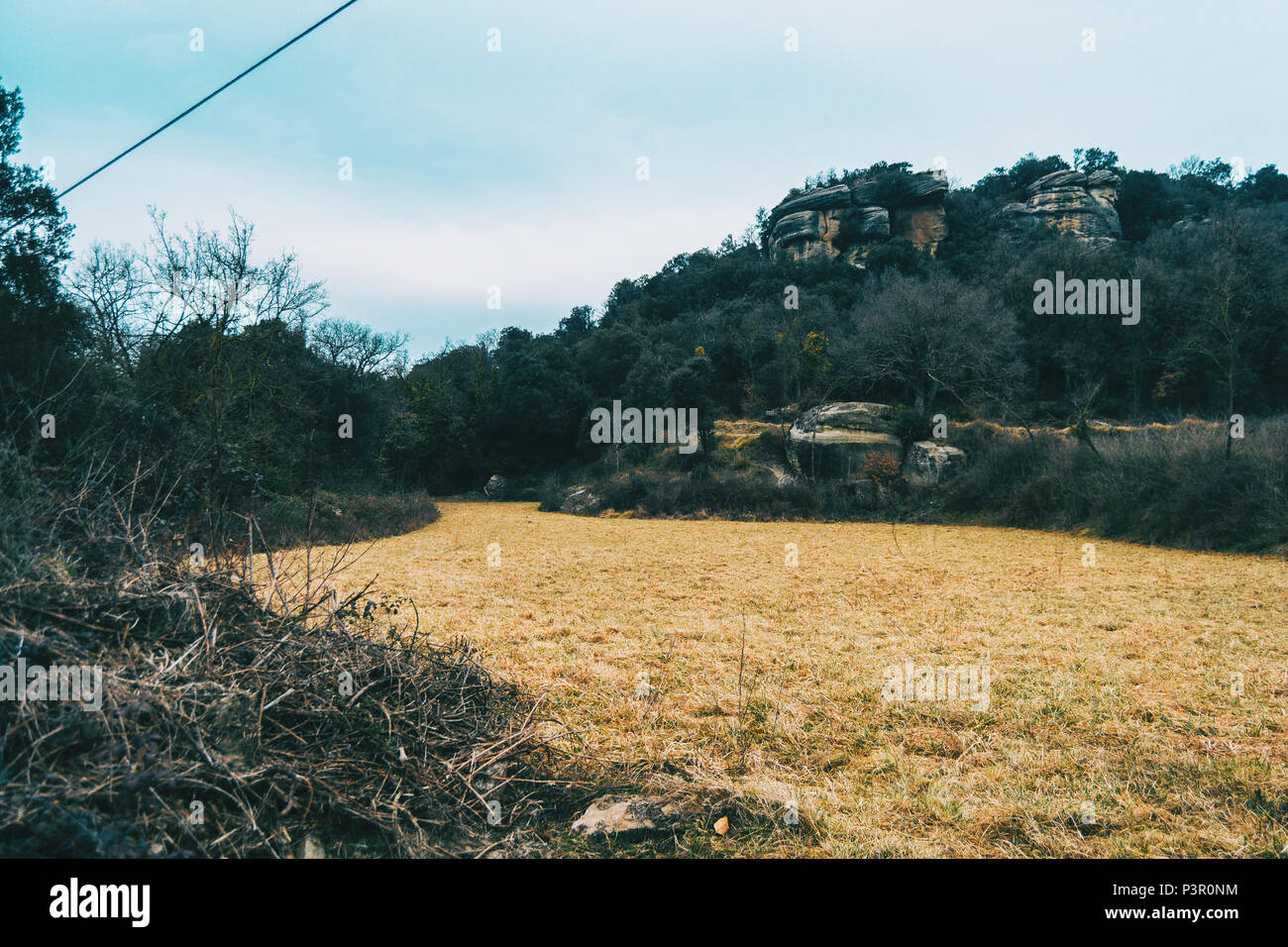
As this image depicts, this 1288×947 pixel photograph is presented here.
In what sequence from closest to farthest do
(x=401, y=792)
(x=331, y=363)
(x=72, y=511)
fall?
(x=401, y=792)
(x=72, y=511)
(x=331, y=363)

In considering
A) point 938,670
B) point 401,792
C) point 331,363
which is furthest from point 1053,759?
point 331,363

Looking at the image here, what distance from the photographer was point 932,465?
15.6 metres

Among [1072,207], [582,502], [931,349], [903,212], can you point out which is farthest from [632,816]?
[1072,207]

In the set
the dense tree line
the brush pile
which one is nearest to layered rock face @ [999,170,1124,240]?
the dense tree line

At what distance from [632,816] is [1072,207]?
46060 mm

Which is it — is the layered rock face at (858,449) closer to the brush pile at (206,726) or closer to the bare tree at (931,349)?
the bare tree at (931,349)

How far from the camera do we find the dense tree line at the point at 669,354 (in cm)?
1155

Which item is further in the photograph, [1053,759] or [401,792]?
[1053,759]

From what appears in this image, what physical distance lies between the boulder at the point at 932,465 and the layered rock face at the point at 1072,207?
2700 centimetres

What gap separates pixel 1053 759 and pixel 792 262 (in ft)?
→ 117

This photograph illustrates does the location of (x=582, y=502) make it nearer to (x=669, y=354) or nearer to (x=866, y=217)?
(x=669, y=354)

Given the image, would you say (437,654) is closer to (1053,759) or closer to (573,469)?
(1053,759)

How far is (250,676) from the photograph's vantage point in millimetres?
2250
